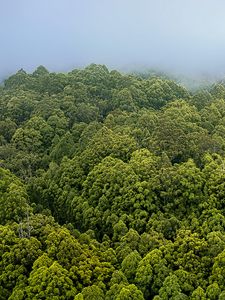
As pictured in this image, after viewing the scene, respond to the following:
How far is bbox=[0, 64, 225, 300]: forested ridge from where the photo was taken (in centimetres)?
3186

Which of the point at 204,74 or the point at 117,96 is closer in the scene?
the point at 117,96

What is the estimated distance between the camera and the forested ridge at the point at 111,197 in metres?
31.9

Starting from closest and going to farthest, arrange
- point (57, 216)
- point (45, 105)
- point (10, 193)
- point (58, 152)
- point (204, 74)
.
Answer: point (10, 193), point (57, 216), point (58, 152), point (45, 105), point (204, 74)

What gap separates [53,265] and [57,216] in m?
14.1

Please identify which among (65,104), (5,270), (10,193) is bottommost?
(5,270)

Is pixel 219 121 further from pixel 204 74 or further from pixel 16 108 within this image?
pixel 204 74

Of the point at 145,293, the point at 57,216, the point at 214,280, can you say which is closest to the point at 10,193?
the point at 57,216

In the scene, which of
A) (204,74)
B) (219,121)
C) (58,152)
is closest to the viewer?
(58,152)

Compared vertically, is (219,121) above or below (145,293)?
above

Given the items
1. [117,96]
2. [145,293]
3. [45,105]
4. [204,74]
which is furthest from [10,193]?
[204,74]

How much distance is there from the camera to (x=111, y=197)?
1639 inches

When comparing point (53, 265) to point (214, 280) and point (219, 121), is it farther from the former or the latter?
point (219, 121)

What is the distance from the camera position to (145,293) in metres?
32.3

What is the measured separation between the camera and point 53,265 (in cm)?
3111
